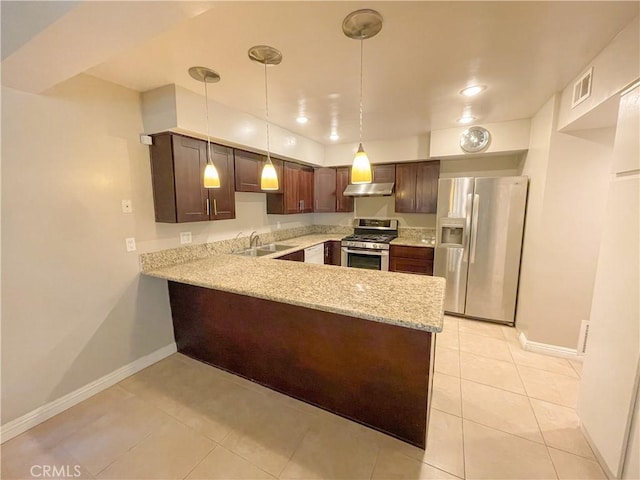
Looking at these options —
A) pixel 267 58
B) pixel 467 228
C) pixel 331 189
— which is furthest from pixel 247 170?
pixel 467 228

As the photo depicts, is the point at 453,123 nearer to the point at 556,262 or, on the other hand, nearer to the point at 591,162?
the point at 591,162

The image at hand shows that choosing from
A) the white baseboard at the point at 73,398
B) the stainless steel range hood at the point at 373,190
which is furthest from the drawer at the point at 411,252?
the white baseboard at the point at 73,398

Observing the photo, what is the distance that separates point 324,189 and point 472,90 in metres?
2.58

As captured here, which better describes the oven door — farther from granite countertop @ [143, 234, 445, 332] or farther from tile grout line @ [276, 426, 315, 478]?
tile grout line @ [276, 426, 315, 478]

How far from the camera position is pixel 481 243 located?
3152 millimetres

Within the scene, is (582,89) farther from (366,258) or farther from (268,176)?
(366,258)

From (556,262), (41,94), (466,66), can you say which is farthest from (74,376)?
(556,262)

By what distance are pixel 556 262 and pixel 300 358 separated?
248cm

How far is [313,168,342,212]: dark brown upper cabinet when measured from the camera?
4414 millimetres

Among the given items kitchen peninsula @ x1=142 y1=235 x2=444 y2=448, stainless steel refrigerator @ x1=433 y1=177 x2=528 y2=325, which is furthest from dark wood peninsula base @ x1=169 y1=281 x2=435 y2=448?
stainless steel refrigerator @ x1=433 y1=177 x2=528 y2=325

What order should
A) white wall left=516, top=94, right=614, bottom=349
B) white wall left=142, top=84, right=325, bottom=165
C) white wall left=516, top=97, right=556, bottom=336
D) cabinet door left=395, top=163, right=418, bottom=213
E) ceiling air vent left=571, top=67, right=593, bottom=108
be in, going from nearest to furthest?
ceiling air vent left=571, top=67, right=593, bottom=108
white wall left=142, top=84, right=325, bottom=165
white wall left=516, top=94, right=614, bottom=349
white wall left=516, top=97, right=556, bottom=336
cabinet door left=395, top=163, right=418, bottom=213

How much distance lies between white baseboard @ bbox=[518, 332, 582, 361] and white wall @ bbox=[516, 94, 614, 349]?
4 cm

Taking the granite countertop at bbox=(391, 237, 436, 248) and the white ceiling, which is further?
the granite countertop at bbox=(391, 237, 436, 248)

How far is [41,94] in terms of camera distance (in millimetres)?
1729
